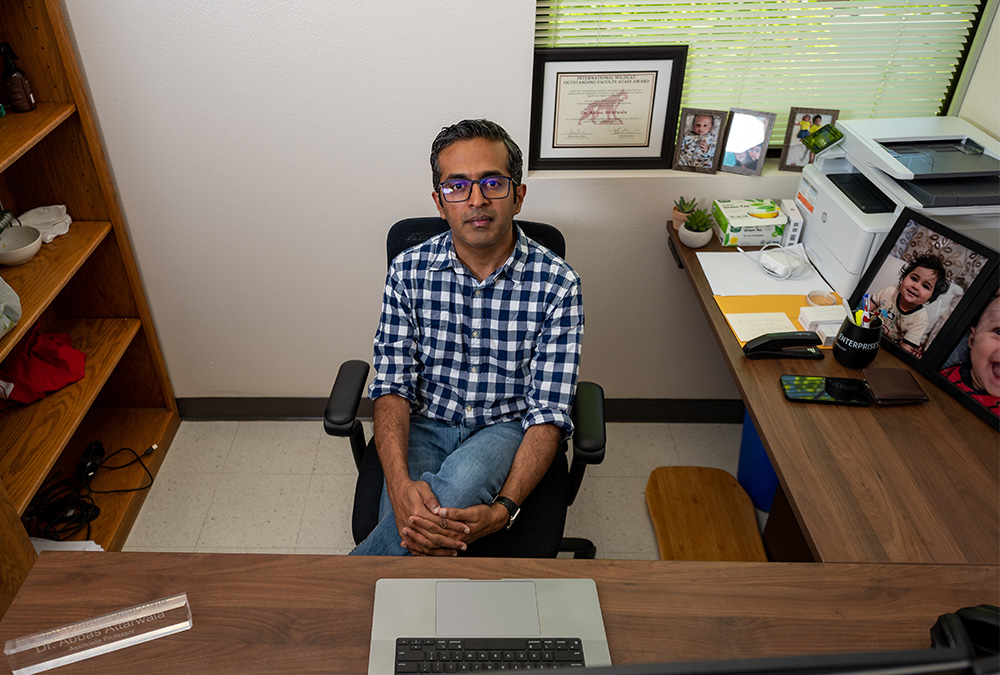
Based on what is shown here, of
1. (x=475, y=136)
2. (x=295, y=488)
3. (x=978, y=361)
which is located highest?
(x=475, y=136)

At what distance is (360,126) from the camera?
2.14m

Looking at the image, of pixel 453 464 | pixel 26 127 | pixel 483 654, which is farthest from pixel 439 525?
pixel 26 127

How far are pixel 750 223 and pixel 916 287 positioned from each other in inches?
22.1

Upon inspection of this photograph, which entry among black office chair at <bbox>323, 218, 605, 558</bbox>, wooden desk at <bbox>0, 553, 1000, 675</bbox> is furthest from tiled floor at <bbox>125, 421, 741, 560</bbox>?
wooden desk at <bbox>0, 553, 1000, 675</bbox>

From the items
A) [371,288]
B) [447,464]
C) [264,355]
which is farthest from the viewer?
[264,355]

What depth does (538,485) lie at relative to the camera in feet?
5.71

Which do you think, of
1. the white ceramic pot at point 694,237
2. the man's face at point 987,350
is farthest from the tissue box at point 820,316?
the white ceramic pot at point 694,237

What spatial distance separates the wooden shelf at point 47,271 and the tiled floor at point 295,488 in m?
0.80

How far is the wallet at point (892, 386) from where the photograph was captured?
157 cm

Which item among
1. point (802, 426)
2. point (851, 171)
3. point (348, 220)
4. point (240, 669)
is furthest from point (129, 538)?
point (851, 171)

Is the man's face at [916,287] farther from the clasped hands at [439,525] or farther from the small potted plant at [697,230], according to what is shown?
the clasped hands at [439,525]

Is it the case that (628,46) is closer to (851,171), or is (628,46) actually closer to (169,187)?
(851,171)

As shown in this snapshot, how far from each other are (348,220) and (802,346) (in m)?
1.48

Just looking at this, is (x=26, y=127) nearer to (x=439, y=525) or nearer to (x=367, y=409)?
(x=367, y=409)
